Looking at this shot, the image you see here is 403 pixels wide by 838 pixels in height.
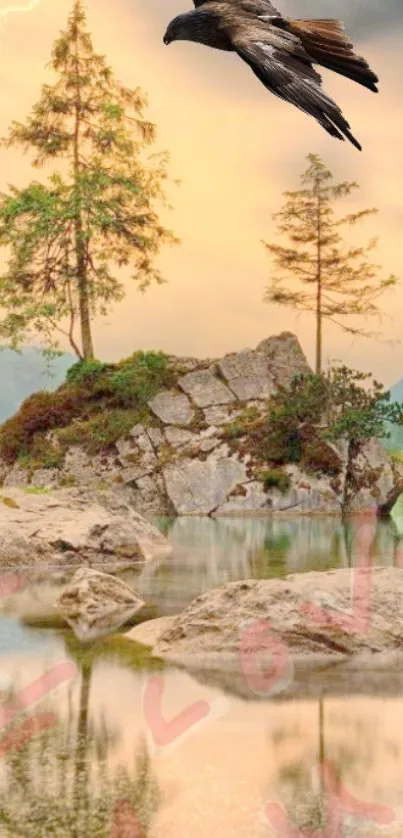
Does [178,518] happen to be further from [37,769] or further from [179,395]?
[37,769]

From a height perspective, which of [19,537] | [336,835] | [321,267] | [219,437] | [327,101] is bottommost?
[336,835]

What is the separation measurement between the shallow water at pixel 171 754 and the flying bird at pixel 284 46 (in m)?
2.71

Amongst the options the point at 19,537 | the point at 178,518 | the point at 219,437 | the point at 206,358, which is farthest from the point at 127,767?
the point at 206,358

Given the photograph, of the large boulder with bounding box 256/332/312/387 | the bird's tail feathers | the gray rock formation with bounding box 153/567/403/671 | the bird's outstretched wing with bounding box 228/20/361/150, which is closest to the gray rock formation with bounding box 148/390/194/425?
the large boulder with bounding box 256/332/312/387

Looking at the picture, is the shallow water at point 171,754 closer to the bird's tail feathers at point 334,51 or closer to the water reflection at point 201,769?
the water reflection at point 201,769

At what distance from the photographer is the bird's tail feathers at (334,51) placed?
319 centimetres

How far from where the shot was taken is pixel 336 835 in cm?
409

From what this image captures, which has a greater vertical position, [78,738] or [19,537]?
[19,537]

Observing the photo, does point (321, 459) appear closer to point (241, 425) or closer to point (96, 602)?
point (241, 425)

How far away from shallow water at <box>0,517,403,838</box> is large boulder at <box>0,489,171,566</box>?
4.69 metres

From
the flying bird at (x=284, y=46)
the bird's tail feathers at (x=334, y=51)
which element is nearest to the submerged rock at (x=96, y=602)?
the flying bird at (x=284, y=46)

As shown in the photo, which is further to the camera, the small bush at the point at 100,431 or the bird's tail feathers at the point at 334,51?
the small bush at the point at 100,431

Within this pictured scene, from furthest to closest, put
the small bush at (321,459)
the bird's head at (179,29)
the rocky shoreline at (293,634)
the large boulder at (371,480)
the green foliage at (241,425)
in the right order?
the green foliage at (241,425) → the small bush at (321,459) → the large boulder at (371,480) → the rocky shoreline at (293,634) → the bird's head at (179,29)

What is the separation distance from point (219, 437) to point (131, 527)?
12.5m
